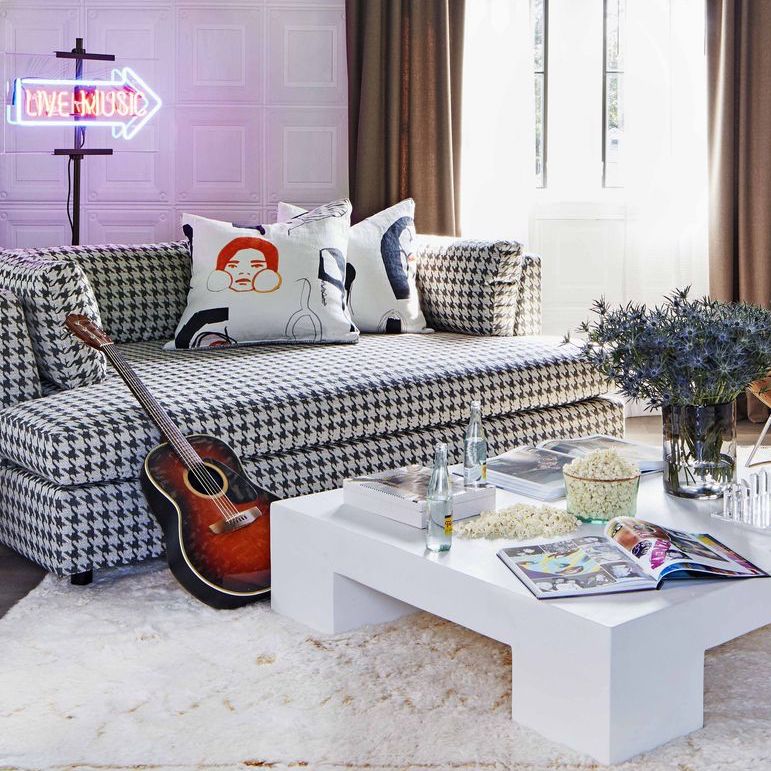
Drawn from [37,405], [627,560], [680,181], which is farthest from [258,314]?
[680,181]

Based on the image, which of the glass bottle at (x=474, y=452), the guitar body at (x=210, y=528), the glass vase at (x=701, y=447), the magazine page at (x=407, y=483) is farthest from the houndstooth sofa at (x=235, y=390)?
the glass vase at (x=701, y=447)

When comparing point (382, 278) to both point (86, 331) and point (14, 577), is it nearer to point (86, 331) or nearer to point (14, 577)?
point (86, 331)

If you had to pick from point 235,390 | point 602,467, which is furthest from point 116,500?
point 602,467

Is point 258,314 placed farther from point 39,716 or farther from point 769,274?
point 769,274

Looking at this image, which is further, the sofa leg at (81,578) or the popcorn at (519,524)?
the sofa leg at (81,578)

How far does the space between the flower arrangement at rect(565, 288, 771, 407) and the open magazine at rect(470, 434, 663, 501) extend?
0.27 m

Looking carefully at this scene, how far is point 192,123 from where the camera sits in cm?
459

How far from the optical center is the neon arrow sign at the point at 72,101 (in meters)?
4.08

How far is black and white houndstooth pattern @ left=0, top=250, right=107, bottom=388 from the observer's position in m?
2.84

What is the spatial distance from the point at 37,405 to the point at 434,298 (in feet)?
4.95

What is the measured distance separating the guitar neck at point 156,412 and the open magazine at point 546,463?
0.60 m

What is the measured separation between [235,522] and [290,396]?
0.44m

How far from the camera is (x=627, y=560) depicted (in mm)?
1939

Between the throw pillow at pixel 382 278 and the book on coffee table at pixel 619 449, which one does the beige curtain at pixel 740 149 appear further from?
the book on coffee table at pixel 619 449
